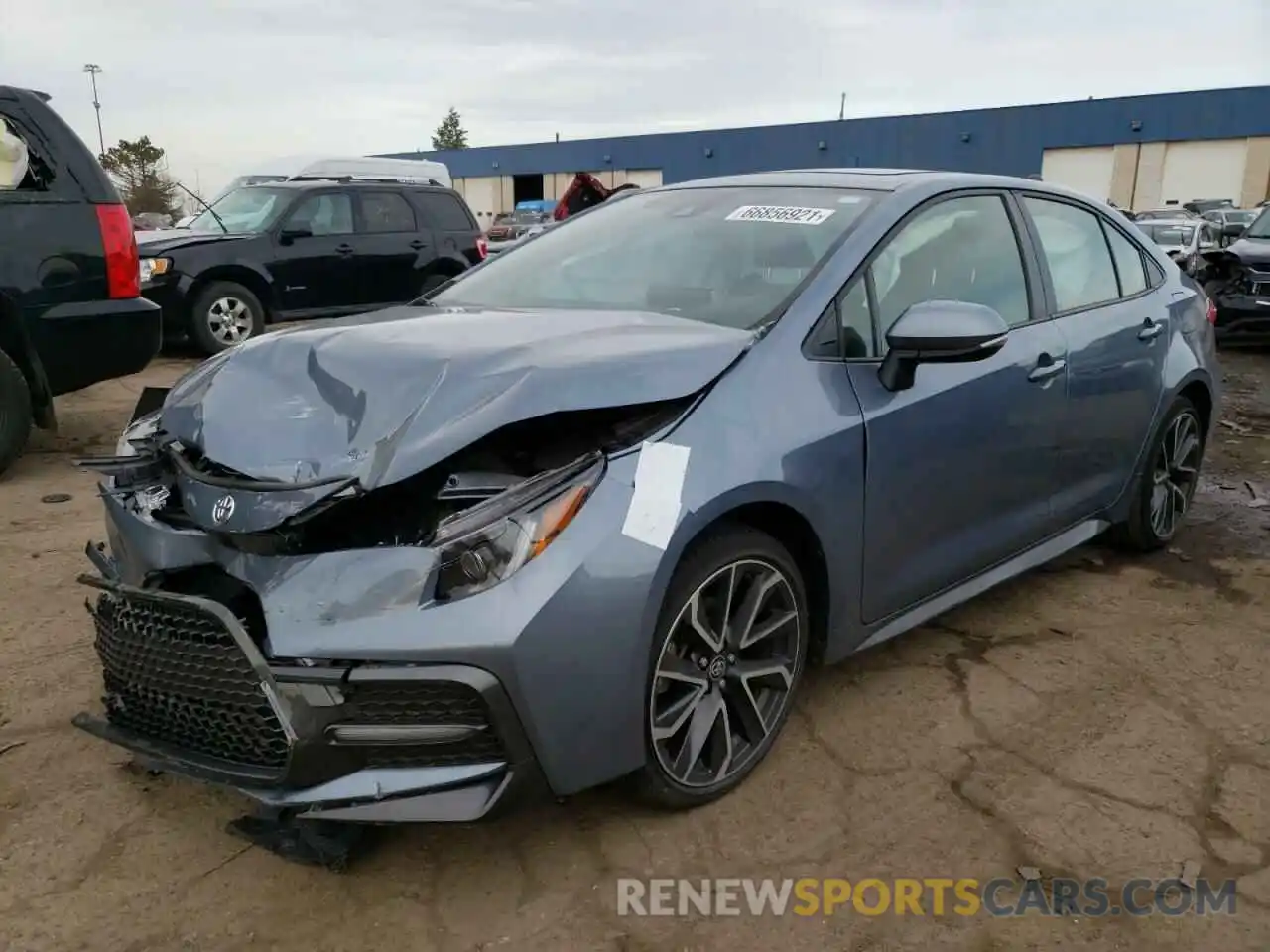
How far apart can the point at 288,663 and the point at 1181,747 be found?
2.48 metres

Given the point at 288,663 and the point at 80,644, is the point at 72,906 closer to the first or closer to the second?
the point at 288,663

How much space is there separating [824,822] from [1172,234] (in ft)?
56.2

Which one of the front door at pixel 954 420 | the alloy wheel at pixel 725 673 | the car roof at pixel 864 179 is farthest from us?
the car roof at pixel 864 179

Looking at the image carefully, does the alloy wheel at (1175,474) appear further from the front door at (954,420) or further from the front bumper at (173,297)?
the front bumper at (173,297)

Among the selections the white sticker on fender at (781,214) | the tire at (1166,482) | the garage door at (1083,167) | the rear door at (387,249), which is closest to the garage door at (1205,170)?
the garage door at (1083,167)

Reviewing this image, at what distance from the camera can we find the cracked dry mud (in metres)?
Result: 2.19

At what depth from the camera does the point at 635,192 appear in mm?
3896

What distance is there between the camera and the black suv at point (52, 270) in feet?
17.0

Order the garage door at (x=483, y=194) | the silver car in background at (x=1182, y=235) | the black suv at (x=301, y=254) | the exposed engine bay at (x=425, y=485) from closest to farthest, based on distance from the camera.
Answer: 1. the exposed engine bay at (x=425, y=485)
2. the black suv at (x=301, y=254)
3. the silver car in background at (x=1182, y=235)
4. the garage door at (x=483, y=194)

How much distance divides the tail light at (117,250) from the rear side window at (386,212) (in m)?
5.28

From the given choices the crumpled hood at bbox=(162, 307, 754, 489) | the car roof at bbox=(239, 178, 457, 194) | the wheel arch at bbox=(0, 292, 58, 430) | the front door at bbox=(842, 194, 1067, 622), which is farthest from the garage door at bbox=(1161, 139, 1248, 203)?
the crumpled hood at bbox=(162, 307, 754, 489)

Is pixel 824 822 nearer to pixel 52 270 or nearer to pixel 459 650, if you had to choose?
pixel 459 650

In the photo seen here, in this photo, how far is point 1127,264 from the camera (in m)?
4.18

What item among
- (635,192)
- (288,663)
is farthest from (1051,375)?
(288,663)
